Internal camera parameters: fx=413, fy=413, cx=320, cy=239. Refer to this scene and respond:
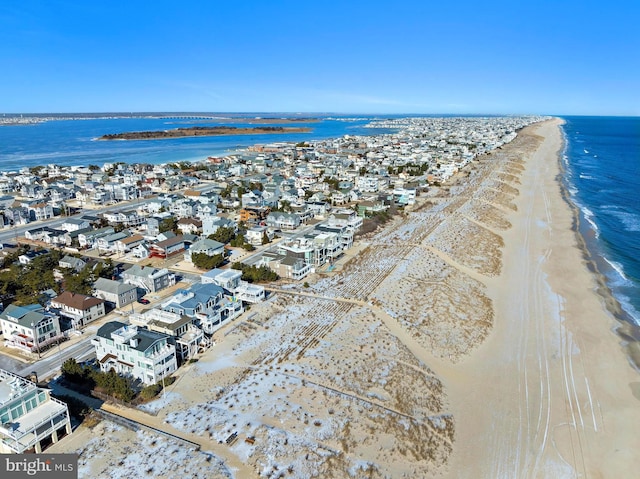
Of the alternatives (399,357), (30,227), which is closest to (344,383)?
(399,357)

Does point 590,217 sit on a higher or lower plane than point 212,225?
lower

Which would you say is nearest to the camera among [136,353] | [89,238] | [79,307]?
[136,353]

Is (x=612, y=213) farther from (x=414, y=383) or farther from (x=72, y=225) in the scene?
(x=72, y=225)

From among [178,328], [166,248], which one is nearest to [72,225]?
[166,248]

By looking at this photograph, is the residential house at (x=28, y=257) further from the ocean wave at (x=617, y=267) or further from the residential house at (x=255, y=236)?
the ocean wave at (x=617, y=267)

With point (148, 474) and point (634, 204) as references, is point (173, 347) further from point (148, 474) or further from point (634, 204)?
point (634, 204)

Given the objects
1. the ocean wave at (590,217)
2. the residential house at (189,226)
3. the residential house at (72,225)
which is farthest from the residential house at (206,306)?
the ocean wave at (590,217)
